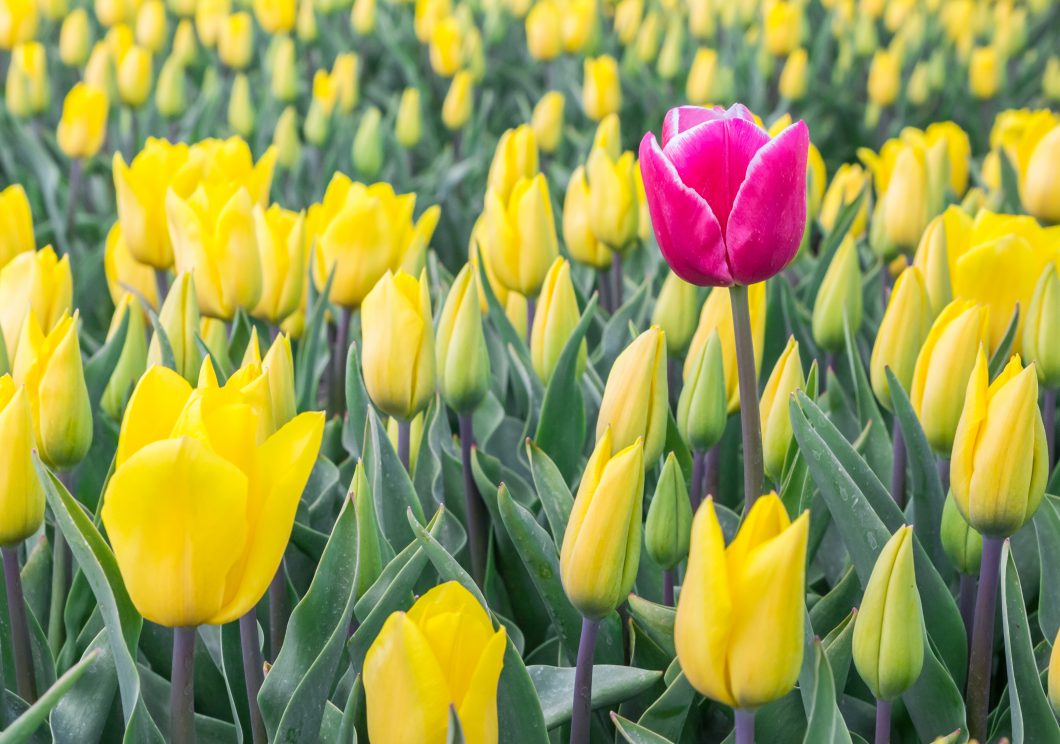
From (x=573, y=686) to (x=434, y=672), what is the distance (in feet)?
0.76

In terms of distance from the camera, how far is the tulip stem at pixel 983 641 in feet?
2.80

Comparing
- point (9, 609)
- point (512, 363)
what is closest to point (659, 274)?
point (512, 363)

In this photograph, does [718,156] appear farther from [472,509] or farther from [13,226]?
[13,226]

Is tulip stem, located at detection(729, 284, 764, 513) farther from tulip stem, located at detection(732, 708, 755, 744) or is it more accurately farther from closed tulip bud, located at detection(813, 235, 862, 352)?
closed tulip bud, located at detection(813, 235, 862, 352)

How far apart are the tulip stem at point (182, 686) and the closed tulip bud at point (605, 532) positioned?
0.23m

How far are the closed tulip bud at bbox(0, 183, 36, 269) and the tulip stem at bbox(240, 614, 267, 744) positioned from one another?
0.81 m

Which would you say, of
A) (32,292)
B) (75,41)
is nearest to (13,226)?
(32,292)

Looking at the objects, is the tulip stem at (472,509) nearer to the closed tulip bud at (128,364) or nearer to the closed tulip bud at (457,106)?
the closed tulip bud at (128,364)

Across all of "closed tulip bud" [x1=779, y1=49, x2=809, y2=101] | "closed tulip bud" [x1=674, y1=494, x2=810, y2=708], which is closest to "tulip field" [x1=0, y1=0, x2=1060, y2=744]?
"closed tulip bud" [x1=674, y1=494, x2=810, y2=708]

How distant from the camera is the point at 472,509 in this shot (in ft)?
3.71

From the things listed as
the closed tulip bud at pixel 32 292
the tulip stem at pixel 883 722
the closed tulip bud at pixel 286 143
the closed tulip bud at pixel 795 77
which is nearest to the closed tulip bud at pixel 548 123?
the closed tulip bud at pixel 286 143

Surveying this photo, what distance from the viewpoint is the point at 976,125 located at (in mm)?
3262

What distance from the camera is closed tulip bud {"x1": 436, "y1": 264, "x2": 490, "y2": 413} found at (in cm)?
108

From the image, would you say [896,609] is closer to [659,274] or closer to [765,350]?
[765,350]
